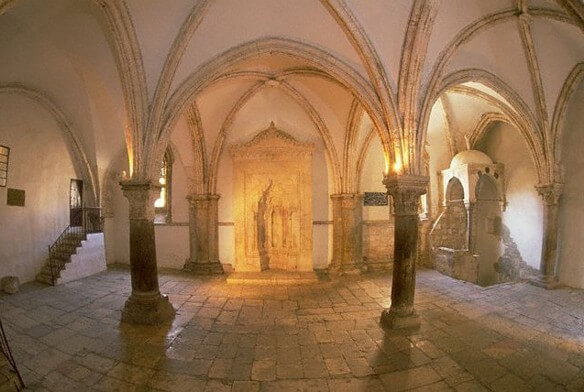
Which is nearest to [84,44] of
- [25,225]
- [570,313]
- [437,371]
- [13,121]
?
[13,121]

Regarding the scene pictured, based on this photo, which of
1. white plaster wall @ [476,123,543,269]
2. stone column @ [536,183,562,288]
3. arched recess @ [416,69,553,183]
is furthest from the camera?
white plaster wall @ [476,123,543,269]

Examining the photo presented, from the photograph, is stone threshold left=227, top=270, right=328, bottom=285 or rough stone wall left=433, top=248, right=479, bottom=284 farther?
rough stone wall left=433, top=248, right=479, bottom=284

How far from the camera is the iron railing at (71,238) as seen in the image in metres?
8.40

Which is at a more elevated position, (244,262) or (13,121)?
(13,121)

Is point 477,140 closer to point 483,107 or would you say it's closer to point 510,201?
point 483,107

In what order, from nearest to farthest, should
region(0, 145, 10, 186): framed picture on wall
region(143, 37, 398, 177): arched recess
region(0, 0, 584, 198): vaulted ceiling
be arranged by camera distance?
region(0, 0, 584, 198): vaulted ceiling
region(143, 37, 398, 177): arched recess
region(0, 145, 10, 186): framed picture on wall

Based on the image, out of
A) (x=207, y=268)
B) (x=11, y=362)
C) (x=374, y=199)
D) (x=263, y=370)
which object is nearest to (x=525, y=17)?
(x=374, y=199)

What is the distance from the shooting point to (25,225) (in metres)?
8.05

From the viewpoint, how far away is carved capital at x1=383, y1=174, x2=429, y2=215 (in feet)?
16.8

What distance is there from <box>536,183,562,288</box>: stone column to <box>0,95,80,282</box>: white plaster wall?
13.6m

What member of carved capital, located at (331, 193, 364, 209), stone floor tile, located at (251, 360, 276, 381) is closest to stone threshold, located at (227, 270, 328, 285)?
carved capital, located at (331, 193, 364, 209)

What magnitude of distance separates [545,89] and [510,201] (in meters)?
3.89

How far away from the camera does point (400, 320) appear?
5035 millimetres

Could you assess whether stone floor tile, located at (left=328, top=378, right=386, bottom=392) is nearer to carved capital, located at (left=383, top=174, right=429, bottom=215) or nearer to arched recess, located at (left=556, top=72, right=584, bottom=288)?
carved capital, located at (left=383, top=174, right=429, bottom=215)
